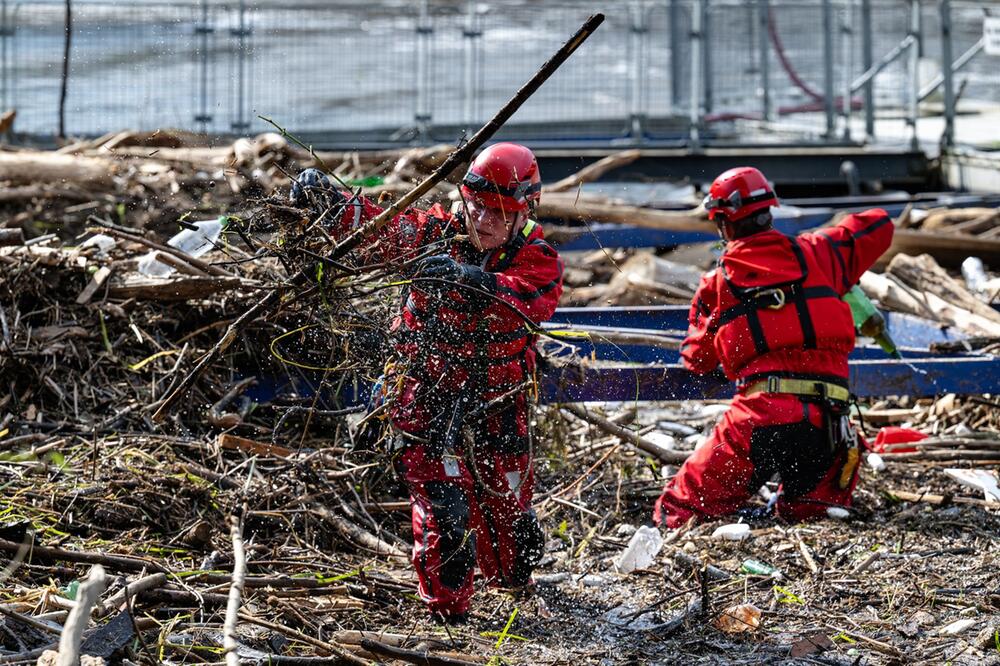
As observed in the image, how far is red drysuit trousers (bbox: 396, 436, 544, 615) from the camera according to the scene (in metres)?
4.77

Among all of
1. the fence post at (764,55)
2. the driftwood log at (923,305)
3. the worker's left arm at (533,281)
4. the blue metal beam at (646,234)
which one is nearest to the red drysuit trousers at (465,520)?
the worker's left arm at (533,281)

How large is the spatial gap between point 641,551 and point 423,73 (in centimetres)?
903

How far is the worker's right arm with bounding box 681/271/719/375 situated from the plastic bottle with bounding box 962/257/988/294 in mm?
3610

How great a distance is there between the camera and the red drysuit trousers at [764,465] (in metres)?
5.77

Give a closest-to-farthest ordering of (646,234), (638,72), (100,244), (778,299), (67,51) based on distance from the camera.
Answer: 1. (778,299)
2. (100,244)
3. (67,51)
4. (646,234)
5. (638,72)

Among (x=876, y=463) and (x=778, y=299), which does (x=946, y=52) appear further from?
(x=778, y=299)

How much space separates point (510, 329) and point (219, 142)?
26.3ft

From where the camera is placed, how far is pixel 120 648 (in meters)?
3.82

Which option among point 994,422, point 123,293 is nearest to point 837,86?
point 994,422

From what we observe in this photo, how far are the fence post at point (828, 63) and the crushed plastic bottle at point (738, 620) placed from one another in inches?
395

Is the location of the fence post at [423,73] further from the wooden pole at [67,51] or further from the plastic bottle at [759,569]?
the plastic bottle at [759,569]

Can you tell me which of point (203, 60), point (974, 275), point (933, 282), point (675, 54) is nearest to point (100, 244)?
point (933, 282)

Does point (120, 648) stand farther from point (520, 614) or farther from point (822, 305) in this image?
point (822, 305)

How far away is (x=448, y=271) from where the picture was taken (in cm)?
441
